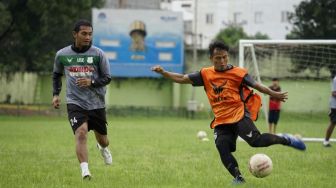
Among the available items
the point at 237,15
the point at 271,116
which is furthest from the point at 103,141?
the point at 237,15

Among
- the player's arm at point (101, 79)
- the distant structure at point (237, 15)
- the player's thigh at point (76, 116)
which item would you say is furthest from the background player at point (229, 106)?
the distant structure at point (237, 15)

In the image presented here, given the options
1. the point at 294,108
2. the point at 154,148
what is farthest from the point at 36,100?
the point at 154,148

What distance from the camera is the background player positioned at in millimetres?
8633

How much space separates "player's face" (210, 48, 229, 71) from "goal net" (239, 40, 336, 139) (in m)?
9.49

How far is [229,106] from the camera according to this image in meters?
8.86

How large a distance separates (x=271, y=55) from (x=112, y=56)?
11851 millimetres

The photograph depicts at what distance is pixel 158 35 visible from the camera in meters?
37.5

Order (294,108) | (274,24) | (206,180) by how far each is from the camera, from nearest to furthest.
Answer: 1. (206,180)
2. (294,108)
3. (274,24)

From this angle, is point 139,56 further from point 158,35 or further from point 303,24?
point 303,24

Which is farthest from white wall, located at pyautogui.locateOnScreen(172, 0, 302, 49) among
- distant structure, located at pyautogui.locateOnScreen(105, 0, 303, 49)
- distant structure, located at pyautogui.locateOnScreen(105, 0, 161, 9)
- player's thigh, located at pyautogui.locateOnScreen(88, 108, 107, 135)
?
player's thigh, located at pyautogui.locateOnScreen(88, 108, 107, 135)

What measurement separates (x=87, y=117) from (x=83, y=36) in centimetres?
116

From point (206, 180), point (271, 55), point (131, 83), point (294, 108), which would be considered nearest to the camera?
point (206, 180)

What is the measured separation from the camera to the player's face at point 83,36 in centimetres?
929

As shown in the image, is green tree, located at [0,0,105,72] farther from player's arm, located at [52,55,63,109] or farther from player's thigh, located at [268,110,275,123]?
player's arm, located at [52,55,63,109]
